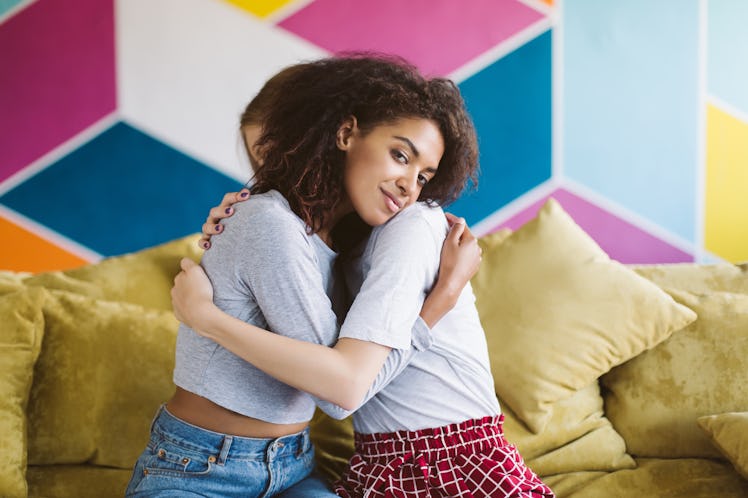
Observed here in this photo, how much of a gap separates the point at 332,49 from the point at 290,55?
146 mm

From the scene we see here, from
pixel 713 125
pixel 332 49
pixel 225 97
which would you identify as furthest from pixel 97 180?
pixel 713 125

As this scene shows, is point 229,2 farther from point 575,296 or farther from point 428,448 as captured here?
point 428,448

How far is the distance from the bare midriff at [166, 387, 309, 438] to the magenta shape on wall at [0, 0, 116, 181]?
1556 mm

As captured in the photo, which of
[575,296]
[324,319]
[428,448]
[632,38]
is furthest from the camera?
[632,38]

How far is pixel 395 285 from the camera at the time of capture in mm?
1271

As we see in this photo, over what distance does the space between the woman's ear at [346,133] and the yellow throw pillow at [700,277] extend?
3.77ft

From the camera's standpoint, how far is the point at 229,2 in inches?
102

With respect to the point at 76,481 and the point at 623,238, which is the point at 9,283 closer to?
the point at 76,481

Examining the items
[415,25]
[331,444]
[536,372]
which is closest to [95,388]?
[331,444]

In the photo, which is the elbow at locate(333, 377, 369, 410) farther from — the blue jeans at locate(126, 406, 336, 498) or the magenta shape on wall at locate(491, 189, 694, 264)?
the magenta shape on wall at locate(491, 189, 694, 264)

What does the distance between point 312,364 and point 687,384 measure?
1167mm

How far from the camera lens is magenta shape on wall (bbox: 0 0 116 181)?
2.58m

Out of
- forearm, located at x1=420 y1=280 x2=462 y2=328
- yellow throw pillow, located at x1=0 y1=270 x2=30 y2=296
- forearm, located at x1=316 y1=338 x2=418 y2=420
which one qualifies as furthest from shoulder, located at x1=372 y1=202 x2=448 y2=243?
yellow throw pillow, located at x1=0 y1=270 x2=30 y2=296

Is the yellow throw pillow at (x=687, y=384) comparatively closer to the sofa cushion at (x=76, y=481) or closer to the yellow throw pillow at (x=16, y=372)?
the sofa cushion at (x=76, y=481)
